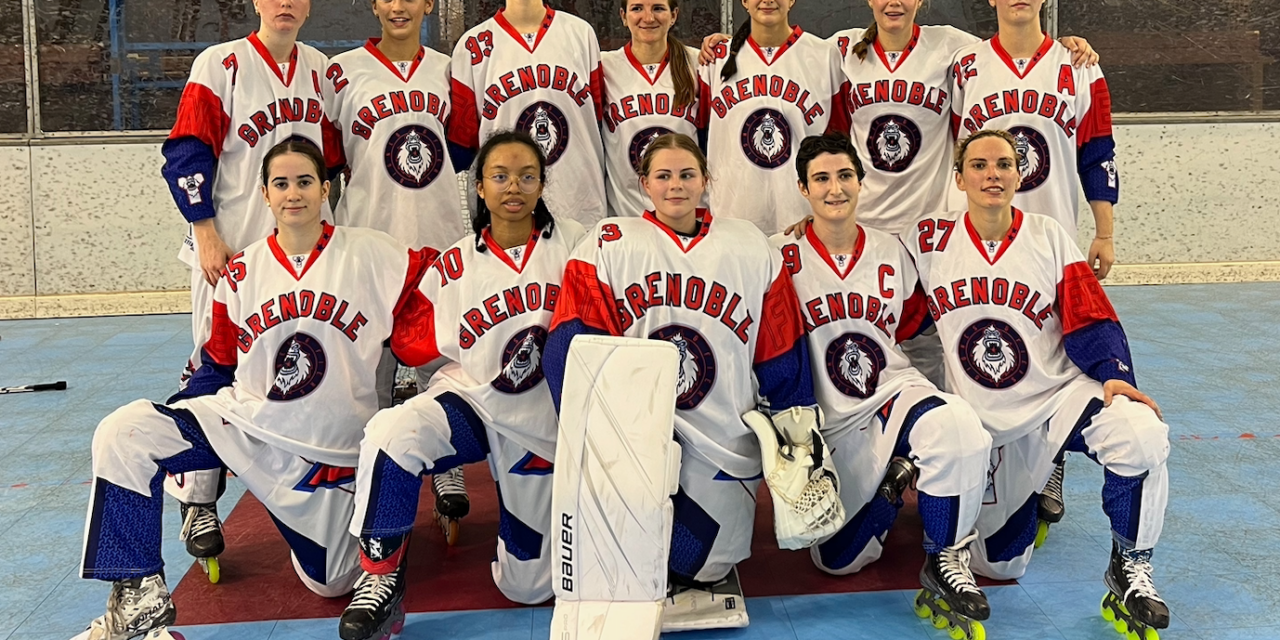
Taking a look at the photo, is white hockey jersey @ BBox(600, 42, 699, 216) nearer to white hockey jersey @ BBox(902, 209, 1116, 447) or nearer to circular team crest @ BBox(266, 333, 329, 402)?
white hockey jersey @ BBox(902, 209, 1116, 447)

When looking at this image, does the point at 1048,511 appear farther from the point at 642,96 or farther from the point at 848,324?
the point at 642,96

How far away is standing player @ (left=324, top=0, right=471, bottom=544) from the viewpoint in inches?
153

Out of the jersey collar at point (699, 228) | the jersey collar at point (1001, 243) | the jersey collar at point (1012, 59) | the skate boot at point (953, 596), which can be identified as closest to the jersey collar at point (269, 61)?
the jersey collar at point (699, 228)

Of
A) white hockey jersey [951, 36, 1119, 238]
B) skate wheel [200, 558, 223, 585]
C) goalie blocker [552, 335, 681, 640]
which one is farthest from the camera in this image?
white hockey jersey [951, 36, 1119, 238]

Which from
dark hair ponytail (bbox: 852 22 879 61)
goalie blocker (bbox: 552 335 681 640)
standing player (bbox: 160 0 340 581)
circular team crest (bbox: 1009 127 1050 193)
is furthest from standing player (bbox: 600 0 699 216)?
goalie blocker (bbox: 552 335 681 640)

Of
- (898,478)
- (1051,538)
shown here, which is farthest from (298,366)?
(1051,538)

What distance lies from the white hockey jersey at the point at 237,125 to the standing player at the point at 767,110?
1438mm

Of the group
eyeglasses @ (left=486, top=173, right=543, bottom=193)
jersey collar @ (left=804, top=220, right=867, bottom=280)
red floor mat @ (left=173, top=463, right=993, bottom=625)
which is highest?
eyeglasses @ (left=486, top=173, right=543, bottom=193)

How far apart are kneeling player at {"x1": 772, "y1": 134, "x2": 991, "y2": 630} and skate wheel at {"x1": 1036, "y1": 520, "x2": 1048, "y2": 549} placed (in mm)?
611

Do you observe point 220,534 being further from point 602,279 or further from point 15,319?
point 15,319

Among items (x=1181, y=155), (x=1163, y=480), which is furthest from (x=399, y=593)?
(x=1181, y=155)

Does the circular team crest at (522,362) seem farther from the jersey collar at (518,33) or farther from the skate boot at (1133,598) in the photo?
the skate boot at (1133,598)

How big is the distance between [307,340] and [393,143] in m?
0.95

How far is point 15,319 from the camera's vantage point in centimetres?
836
